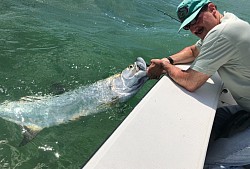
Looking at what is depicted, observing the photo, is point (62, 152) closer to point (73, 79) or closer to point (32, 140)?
point (32, 140)

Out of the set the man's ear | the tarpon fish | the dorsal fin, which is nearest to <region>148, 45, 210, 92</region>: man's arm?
the tarpon fish

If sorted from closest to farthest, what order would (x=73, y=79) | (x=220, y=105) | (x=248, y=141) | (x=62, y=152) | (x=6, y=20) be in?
(x=248, y=141)
(x=220, y=105)
(x=62, y=152)
(x=73, y=79)
(x=6, y=20)

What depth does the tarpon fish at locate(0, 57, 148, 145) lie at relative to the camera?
343 centimetres

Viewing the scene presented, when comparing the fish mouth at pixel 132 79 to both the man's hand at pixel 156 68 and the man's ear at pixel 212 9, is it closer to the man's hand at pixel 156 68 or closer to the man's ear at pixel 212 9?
the man's hand at pixel 156 68

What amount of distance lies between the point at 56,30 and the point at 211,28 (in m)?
4.32

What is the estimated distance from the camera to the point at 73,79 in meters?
4.68

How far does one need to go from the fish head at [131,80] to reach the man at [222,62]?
2.32 feet

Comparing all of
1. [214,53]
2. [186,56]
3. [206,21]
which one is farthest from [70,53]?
[214,53]

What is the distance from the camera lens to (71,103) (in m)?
3.73

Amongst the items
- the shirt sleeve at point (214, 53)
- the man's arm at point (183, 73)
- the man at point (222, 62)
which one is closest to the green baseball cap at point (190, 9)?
the man at point (222, 62)

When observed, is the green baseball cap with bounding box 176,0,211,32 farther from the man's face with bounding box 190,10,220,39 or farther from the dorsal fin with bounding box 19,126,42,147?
the dorsal fin with bounding box 19,126,42,147

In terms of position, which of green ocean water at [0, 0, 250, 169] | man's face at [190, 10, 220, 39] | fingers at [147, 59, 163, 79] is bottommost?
green ocean water at [0, 0, 250, 169]

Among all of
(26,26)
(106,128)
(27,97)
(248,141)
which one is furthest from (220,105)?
(26,26)

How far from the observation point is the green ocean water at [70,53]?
3.40 meters
